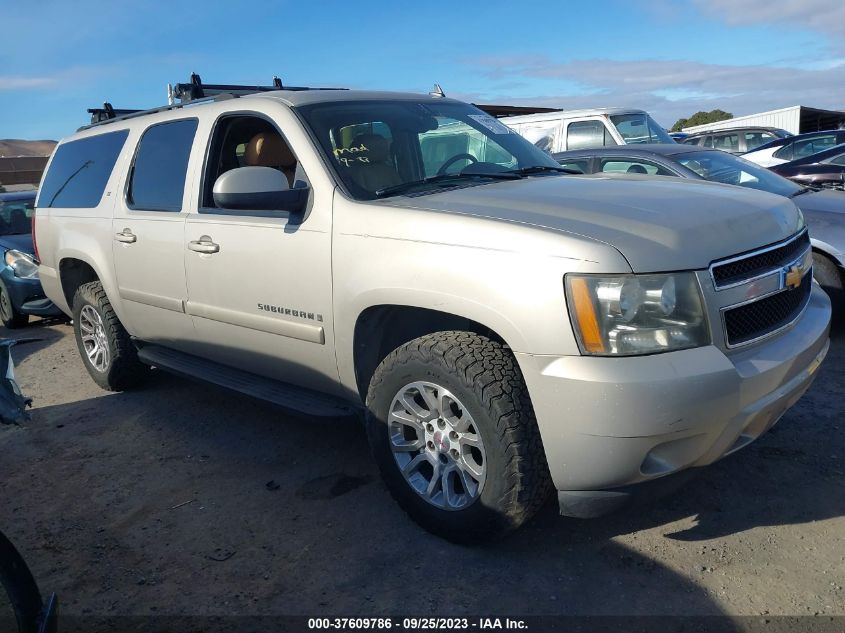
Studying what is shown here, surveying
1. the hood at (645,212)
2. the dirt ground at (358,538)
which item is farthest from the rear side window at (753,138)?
the hood at (645,212)

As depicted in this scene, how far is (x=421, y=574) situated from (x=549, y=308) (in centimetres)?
122

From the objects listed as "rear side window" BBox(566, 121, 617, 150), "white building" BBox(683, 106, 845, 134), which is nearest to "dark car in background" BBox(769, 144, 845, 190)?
"rear side window" BBox(566, 121, 617, 150)

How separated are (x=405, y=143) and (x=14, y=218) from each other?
7.22 m

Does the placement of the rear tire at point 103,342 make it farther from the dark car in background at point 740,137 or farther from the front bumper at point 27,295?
the dark car in background at point 740,137

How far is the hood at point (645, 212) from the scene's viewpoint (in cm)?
268

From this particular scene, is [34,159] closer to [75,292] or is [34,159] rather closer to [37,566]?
[75,292]

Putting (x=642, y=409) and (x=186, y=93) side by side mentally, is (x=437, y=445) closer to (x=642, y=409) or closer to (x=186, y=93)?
(x=642, y=409)

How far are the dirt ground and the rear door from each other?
0.79m

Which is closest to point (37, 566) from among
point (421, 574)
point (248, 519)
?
point (248, 519)

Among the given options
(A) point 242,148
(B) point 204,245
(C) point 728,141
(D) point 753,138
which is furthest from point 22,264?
(D) point 753,138

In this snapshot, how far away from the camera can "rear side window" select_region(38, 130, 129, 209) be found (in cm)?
520

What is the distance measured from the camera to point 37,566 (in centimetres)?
329

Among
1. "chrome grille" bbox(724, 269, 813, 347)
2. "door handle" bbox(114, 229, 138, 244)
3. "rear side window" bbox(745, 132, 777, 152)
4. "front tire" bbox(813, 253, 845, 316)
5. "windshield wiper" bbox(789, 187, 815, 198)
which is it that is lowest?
"front tire" bbox(813, 253, 845, 316)

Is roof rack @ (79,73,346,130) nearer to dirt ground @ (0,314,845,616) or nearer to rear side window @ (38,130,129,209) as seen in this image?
rear side window @ (38,130,129,209)
